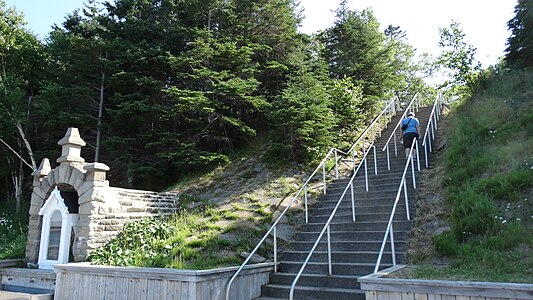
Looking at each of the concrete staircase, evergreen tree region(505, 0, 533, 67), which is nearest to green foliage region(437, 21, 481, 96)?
evergreen tree region(505, 0, 533, 67)

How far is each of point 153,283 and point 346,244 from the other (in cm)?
346

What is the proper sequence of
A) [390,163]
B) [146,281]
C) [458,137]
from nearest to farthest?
[146,281], [458,137], [390,163]

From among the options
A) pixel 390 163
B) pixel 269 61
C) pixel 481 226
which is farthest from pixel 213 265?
pixel 269 61

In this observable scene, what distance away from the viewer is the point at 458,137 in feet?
32.6

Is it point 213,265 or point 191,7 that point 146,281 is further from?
point 191,7

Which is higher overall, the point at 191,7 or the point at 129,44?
the point at 191,7

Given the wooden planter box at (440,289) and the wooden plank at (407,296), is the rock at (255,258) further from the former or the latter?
the wooden plank at (407,296)

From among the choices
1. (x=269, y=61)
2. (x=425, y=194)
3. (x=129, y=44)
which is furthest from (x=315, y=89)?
(x=129, y=44)

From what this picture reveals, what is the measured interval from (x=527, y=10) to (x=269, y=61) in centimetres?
983

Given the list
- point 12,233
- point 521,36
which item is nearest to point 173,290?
point 12,233

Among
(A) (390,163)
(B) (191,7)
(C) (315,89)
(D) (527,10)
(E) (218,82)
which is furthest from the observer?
(B) (191,7)

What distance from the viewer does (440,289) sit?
3.97 m

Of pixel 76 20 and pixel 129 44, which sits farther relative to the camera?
pixel 76 20

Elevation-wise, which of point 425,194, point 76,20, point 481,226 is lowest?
point 481,226
